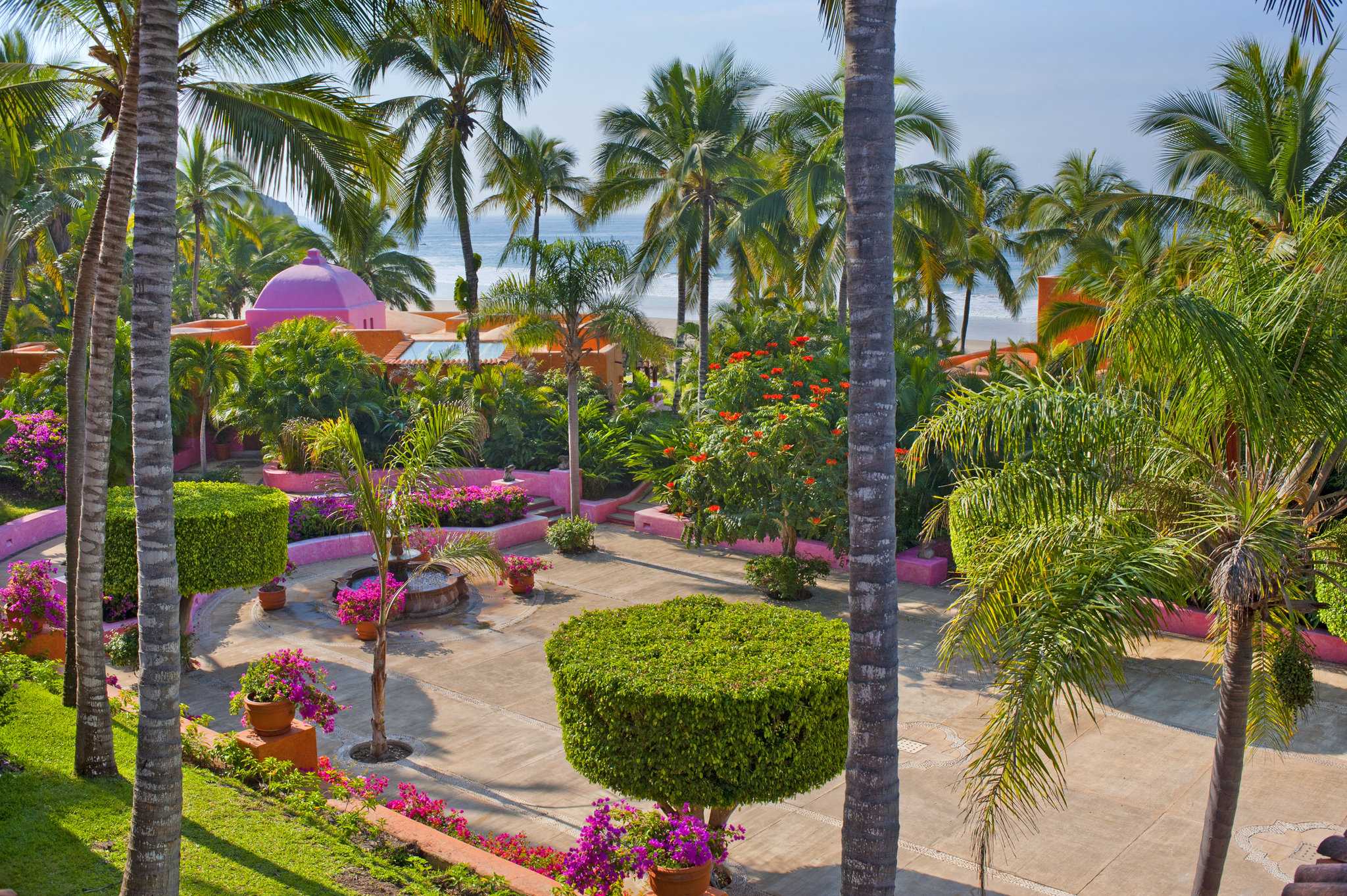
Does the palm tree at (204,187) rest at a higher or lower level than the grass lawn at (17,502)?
higher

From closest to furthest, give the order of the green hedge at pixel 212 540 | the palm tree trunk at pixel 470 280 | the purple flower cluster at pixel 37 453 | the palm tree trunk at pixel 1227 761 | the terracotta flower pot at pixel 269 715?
the palm tree trunk at pixel 1227 761
the terracotta flower pot at pixel 269 715
the green hedge at pixel 212 540
the purple flower cluster at pixel 37 453
the palm tree trunk at pixel 470 280

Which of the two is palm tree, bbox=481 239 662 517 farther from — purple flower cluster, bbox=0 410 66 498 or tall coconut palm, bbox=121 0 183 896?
tall coconut palm, bbox=121 0 183 896

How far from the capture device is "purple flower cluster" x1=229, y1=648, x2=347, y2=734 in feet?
30.8

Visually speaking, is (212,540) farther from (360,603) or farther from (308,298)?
(308,298)

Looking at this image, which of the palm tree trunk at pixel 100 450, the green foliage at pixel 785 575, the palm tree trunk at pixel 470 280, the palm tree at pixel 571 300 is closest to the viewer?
the palm tree trunk at pixel 100 450

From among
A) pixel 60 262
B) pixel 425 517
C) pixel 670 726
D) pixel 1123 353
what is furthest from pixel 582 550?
pixel 60 262

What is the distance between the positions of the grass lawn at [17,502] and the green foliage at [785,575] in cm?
1228

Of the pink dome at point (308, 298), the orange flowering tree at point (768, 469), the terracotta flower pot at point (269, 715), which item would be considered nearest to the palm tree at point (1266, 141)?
the orange flowering tree at point (768, 469)

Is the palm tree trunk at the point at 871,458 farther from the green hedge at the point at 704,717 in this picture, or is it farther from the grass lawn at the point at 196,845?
the grass lawn at the point at 196,845

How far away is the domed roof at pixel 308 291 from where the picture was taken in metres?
32.2

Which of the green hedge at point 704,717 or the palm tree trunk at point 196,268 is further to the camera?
the palm tree trunk at point 196,268

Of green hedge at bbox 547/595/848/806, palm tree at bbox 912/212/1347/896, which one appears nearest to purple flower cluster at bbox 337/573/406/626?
green hedge at bbox 547/595/848/806

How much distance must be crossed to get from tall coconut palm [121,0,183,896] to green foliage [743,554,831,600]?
36.7ft

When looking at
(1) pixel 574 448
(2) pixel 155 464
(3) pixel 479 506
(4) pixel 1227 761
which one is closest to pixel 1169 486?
(4) pixel 1227 761
